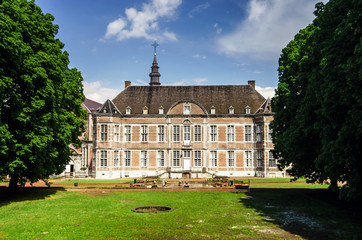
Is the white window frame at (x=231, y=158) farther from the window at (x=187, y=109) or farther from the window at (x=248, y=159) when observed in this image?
the window at (x=187, y=109)

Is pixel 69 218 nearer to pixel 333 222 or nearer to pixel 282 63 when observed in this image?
pixel 333 222

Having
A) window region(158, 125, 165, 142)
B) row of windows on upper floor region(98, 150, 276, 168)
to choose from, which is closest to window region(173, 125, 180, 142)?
window region(158, 125, 165, 142)

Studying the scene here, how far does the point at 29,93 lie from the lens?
19.2 metres

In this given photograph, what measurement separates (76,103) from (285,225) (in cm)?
1844

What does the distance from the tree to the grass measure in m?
3.03

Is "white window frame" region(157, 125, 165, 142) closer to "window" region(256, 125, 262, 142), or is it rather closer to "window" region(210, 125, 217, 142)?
"window" region(210, 125, 217, 142)

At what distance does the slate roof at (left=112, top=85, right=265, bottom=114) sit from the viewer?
4566 cm

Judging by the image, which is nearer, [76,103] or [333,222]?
[333,222]

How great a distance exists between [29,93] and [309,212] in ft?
60.9

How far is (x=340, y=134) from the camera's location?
39.3 feet

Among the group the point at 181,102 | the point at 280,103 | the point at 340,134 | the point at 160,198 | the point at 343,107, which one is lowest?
the point at 160,198

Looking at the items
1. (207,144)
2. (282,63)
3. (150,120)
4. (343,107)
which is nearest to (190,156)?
(207,144)

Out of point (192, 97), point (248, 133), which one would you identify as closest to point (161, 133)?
point (192, 97)

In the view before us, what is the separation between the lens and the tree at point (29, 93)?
1706cm
